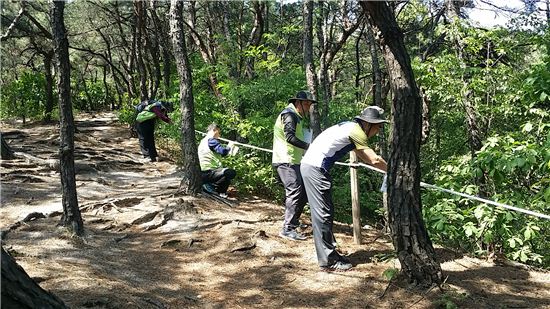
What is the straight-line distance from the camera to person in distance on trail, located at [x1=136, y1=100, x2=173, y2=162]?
11.3m

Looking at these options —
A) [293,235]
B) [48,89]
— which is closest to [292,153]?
[293,235]

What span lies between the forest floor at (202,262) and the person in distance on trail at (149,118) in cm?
281

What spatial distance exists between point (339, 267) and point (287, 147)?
5.64ft

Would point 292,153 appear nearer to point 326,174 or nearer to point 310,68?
point 326,174

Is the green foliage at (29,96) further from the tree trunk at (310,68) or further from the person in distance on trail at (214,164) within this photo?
the tree trunk at (310,68)

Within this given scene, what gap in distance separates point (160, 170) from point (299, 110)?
6.60 m

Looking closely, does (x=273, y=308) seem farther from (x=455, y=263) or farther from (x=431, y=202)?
(x=431, y=202)

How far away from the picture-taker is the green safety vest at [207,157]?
832cm

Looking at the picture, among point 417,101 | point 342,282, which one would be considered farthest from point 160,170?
point 417,101

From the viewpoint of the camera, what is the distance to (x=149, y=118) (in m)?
11.6

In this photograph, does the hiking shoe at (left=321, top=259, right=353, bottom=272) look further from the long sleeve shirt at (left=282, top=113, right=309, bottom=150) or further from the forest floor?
the long sleeve shirt at (left=282, top=113, right=309, bottom=150)

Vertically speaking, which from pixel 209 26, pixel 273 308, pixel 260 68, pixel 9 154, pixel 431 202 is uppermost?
pixel 209 26

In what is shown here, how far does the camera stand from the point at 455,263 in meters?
5.20

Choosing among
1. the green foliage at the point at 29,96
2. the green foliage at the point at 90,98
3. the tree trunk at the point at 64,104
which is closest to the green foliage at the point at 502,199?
the tree trunk at the point at 64,104
